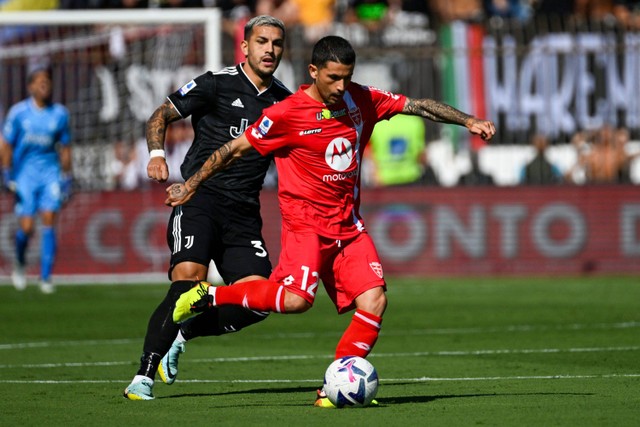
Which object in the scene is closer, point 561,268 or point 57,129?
point 57,129

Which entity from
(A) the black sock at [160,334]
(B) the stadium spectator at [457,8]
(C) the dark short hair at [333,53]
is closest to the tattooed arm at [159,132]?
(A) the black sock at [160,334]

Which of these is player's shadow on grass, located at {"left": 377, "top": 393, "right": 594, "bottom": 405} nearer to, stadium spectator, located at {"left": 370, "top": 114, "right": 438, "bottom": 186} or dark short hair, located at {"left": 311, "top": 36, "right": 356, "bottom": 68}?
dark short hair, located at {"left": 311, "top": 36, "right": 356, "bottom": 68}

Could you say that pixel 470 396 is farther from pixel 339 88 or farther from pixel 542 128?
pixel 542 128

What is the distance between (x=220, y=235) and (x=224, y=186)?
335 mm

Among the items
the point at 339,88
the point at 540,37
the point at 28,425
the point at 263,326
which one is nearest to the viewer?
the point at 28,425

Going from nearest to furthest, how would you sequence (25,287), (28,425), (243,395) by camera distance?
1. (28,425)
2. (243,395)
3. (25,287)

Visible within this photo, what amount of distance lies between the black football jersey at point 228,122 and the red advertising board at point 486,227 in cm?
1156

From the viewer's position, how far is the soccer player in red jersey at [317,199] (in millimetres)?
8266

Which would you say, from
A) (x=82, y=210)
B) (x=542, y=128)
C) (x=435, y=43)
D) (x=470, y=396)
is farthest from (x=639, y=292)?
(x=470, y=396)

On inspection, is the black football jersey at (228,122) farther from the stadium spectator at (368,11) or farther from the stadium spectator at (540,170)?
the stadium spectator at (368,11)

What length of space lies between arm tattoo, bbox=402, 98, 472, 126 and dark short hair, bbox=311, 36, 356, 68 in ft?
2.32

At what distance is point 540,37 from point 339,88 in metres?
15.1

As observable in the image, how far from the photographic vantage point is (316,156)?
8.38m

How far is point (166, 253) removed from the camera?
2077cm
